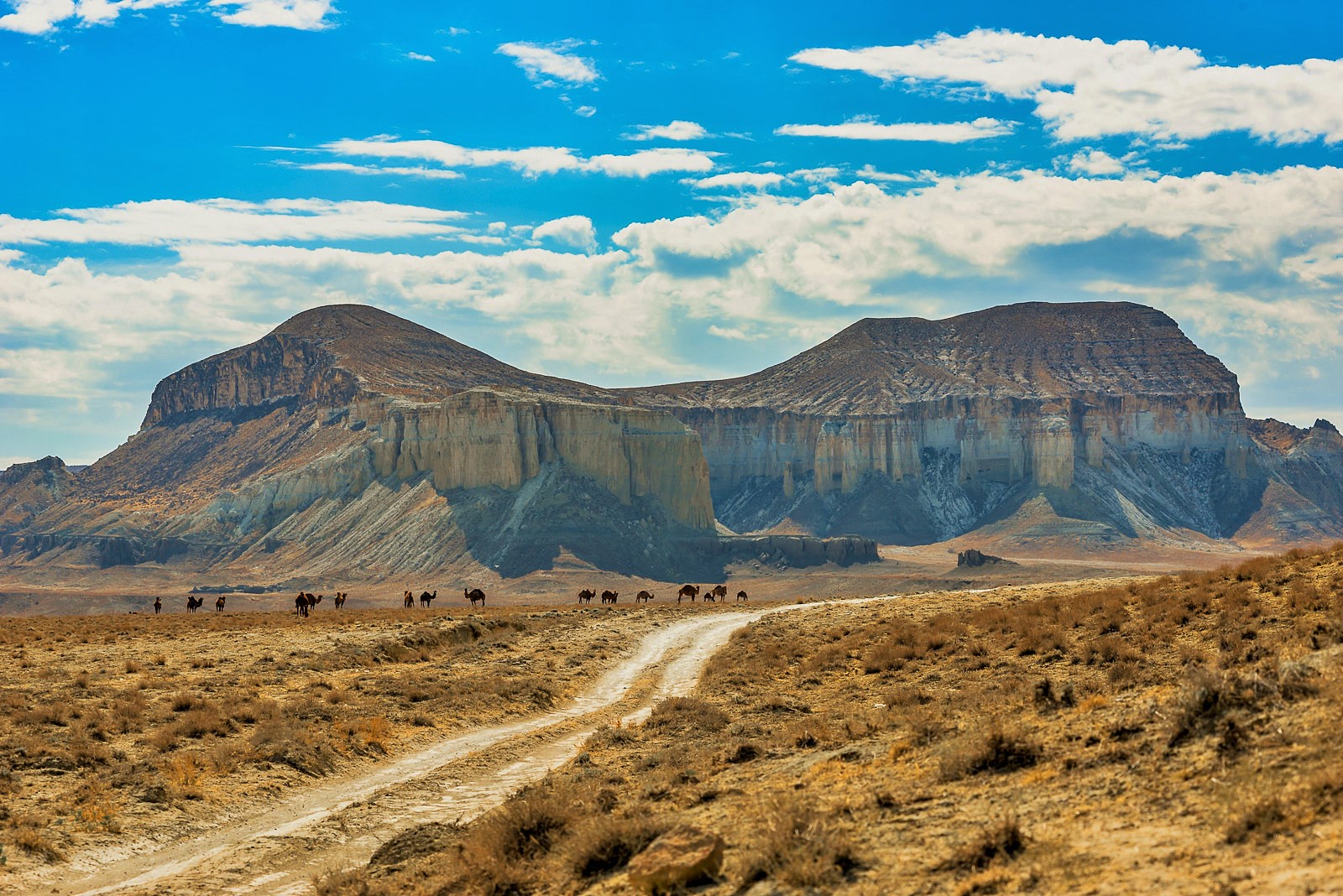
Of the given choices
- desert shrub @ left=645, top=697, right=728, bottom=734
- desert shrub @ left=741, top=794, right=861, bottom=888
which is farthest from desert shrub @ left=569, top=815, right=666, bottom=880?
desert shrub @ left=645, top=697, right=728, bottom=734

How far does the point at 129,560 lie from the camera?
158m

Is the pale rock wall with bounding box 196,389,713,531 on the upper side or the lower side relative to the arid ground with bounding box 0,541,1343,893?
upper

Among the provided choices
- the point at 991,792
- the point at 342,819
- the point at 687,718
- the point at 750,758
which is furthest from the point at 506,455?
the point at 991,792

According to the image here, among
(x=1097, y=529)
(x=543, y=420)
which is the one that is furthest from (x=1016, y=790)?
(x=1097, y=529)

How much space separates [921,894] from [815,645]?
24.3 meters

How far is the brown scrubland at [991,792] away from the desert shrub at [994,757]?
0.8 inches

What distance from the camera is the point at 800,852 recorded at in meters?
10.6

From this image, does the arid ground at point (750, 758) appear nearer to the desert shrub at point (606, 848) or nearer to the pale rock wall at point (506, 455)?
the desert shrub at point (606, 848)

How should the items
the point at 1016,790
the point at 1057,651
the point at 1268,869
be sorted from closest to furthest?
the point at 1268,869
the point at 1016,790
the point at 1057,651

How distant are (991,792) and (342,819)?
9.61m

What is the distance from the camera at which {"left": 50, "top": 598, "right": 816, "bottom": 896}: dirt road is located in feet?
49.0

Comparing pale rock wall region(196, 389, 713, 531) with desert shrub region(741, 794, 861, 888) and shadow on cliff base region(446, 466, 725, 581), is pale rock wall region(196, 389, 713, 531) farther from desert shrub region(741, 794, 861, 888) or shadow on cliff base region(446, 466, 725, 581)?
desert shrub region(741, 794, 861, 888)

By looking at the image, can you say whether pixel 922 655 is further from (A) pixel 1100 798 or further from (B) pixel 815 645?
(A) pixel 1100 798

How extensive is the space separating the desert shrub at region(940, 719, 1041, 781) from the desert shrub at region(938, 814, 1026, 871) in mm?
2394
